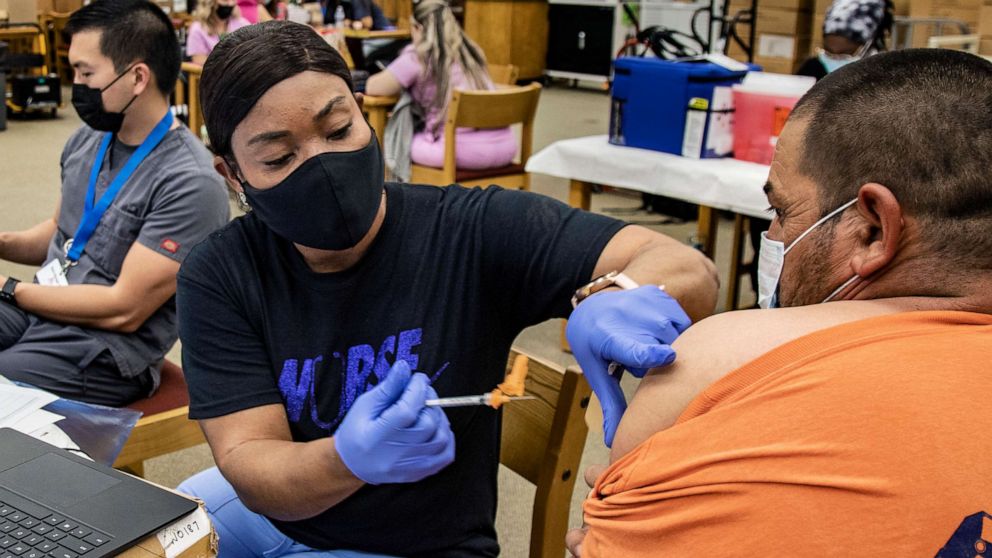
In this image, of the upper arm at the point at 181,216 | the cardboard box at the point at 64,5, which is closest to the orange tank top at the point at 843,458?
the upper arm at the point at 181,216

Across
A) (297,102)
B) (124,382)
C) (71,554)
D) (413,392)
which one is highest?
(297,102)

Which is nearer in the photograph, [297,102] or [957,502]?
[957,502]

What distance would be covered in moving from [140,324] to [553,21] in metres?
8.58

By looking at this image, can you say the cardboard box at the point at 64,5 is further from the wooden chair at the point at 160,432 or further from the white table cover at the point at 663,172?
the wooden chair at the point at 160,432

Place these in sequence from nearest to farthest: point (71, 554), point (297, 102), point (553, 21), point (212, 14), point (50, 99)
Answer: point (71, 554) → point (297, 102) → point (212, 14) → point (50, 99) → point (553, 21)

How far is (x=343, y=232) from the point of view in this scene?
125 centimetres

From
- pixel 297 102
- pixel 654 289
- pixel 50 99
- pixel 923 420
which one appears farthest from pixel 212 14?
pixel 923 420

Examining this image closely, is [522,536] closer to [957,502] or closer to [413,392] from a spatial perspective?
[413,392]

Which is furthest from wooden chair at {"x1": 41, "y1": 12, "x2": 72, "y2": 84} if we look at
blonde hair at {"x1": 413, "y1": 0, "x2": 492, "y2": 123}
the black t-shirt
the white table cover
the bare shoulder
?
the bare shoulder

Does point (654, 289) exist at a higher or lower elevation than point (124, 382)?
higher

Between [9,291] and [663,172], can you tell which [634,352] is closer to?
[9,291]

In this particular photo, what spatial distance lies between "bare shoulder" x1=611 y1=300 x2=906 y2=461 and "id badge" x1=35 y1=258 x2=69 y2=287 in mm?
1493

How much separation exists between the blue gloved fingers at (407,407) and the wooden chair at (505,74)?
4.08m

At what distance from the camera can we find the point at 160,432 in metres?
1.75
